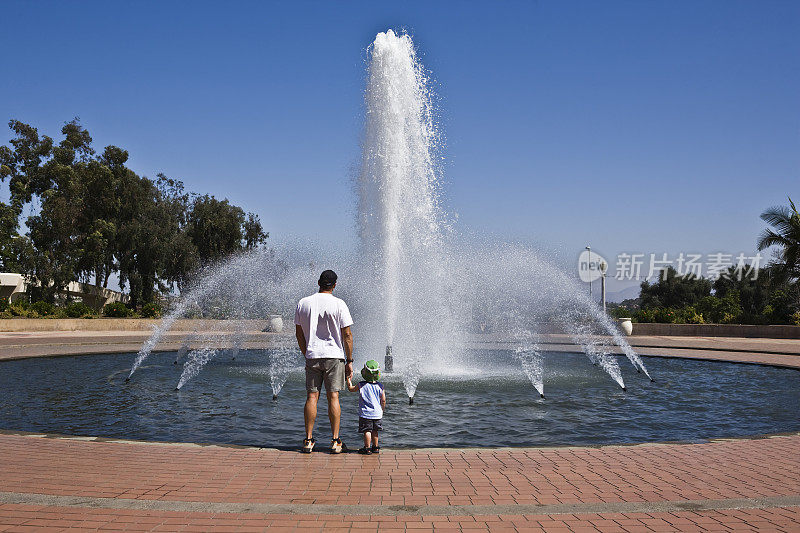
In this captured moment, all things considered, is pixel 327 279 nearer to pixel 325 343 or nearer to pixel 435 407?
pixel 325 343

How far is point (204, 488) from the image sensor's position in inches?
212

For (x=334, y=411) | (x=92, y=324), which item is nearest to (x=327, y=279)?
(x=334, y=411)

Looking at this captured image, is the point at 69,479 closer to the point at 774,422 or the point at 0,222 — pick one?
the point at 774,422

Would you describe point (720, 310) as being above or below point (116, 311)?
above

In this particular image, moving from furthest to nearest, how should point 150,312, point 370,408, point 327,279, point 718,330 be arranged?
point 150,312 → point 718,330 → point 327,279 → point 370,408

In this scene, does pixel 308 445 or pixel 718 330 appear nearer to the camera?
pixel 308 445

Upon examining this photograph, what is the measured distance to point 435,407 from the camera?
33.9ft

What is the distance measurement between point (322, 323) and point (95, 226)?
135ft

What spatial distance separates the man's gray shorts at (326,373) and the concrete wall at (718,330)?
28826mm

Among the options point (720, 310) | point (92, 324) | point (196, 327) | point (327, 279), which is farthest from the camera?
point (720, 310)

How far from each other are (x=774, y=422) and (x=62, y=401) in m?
11.3

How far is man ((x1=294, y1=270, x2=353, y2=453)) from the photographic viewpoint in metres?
6.77

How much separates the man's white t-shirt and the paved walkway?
1109mm

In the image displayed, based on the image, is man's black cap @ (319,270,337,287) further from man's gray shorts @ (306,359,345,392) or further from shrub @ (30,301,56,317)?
shrub @ (30,301,56,317)
